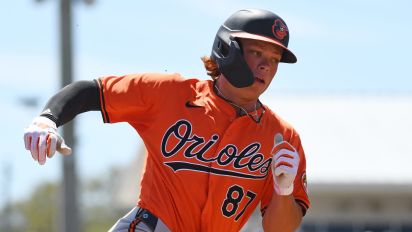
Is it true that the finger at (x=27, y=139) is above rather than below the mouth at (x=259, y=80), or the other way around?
below

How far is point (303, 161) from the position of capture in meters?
6.66

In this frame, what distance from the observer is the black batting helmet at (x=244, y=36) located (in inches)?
250

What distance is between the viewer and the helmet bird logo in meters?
6.40

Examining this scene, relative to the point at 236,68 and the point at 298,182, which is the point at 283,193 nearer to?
the point at 298,182

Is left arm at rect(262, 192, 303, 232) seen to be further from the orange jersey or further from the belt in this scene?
the belt

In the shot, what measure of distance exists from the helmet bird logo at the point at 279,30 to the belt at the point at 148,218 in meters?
1.32

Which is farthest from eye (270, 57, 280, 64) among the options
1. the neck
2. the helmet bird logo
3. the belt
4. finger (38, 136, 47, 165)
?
finger (38, 136, 47, 165)

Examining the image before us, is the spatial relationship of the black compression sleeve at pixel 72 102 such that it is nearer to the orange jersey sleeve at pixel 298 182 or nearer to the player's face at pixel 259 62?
the player's face at pixel 259 62

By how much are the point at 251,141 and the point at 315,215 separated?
26435 mm

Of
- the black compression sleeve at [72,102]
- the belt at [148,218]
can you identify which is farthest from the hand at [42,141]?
the belt at [148,218]

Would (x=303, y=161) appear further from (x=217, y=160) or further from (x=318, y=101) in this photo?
(x=318, y=101)

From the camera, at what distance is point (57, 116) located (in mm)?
6129

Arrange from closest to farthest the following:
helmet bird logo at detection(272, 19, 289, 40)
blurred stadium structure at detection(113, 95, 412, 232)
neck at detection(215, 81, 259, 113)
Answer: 1. helmet bird logo at detection(272, 19, 289, 40)
2. neck at detection(215, 81, 259, 113)
3. blurred stadium structure at detection(113, 95, 412, 232)

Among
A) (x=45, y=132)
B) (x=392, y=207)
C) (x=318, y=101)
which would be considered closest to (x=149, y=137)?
(x=45, y=132)
